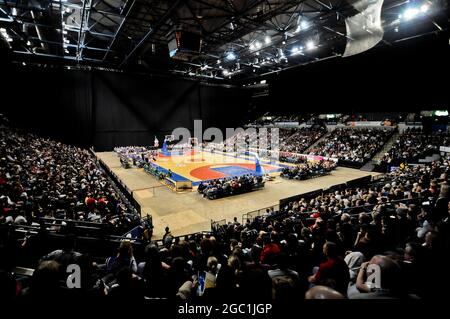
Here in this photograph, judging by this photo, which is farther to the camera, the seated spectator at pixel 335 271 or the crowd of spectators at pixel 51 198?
the crowd of spectators at pixel 51 198

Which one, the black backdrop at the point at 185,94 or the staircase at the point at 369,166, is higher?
the black backdrop at the point at 185,94

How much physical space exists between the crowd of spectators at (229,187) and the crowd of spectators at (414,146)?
13769mm

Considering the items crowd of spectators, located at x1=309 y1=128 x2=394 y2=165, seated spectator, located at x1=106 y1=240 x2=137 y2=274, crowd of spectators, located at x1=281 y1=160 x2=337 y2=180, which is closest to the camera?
seated spectator, located at x1=106 y1=240 x2=137 y2=274

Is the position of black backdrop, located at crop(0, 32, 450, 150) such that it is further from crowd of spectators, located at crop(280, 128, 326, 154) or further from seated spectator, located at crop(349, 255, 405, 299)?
seated spectator, located at crop(349, 255, 405, 299)

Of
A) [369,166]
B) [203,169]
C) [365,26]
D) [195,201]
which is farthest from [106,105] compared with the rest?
[369,166]

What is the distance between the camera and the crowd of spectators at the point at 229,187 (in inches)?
619

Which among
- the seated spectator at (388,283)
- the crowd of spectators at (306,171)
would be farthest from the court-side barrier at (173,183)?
the seated spectator at (388,283)

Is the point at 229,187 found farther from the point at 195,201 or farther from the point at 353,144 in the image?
the point at 353,144

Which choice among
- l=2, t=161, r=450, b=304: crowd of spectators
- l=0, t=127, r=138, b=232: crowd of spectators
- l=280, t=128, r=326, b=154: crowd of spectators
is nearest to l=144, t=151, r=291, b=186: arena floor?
l=280, t=128, r=326, b=154: crowd of spectators

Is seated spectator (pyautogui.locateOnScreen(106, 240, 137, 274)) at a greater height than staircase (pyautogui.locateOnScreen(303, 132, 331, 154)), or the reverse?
staircase (pyautogui.locateOnScreen(303, 132, 331, 154))

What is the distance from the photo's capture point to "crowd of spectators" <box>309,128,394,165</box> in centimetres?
2606

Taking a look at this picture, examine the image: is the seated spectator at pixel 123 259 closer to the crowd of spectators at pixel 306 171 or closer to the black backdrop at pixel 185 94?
the crowd of spectators at pixel 306 171

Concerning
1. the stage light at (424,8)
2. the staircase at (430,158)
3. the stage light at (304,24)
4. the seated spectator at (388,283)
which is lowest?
the seated spectator at (388,283)

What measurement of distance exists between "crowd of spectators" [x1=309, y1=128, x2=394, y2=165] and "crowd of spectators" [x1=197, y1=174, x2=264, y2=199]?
14.0m
